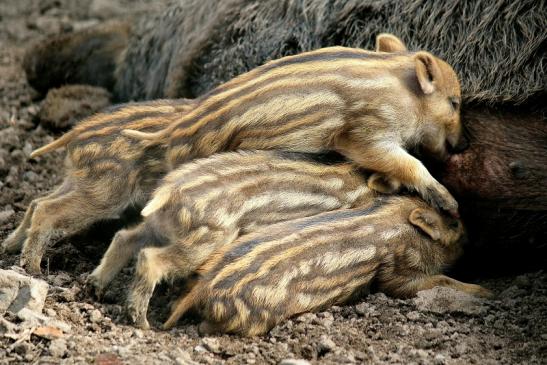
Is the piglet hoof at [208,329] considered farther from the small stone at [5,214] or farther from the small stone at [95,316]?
the small stone at [5,214]

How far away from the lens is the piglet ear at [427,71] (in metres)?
4.50

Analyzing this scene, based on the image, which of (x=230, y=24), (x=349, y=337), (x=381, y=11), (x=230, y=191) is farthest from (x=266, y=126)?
(x=230, y=24)

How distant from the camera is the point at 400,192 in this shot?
4.64 meters

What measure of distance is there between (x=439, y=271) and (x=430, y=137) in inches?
25.3

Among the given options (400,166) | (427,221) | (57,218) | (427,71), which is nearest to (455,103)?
(427,71)

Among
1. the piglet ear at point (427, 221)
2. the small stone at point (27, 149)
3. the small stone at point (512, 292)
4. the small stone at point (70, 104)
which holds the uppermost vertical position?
the piglet ear at point (427, 221)

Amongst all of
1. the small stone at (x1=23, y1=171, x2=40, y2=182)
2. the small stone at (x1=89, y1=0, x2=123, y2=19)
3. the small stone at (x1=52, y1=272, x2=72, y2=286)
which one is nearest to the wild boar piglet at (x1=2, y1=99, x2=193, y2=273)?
the small stone at (x1=52, y1=272, x2=72, y2=286)

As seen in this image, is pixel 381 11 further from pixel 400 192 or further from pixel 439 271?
pixel 439 271

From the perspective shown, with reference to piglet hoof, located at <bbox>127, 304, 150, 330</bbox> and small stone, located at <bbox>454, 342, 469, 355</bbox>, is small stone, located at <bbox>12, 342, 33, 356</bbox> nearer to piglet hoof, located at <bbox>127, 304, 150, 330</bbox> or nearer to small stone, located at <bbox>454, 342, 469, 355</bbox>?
piglet hoof, located at <bbox>127, 304, 150, 330</bbox>

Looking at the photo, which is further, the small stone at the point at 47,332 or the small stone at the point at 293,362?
the small stone at the point at 47,332

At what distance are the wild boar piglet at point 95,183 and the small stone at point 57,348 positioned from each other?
Result: 88 centimetres

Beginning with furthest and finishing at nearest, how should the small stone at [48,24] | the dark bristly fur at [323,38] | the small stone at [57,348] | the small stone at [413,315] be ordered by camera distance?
the small stone at [48,24], the dark bristly fur at [323,38], the small stone at [413,315], the small stone at [57,348]

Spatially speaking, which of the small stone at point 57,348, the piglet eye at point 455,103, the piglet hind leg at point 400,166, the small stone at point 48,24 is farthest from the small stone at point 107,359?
the small stone at point 48,24

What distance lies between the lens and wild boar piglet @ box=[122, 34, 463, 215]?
14.3 ft
